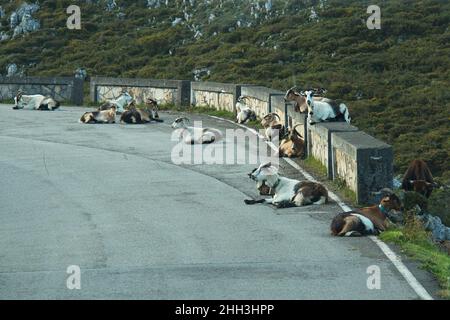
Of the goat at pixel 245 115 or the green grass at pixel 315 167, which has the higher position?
the goat at pixel 245 115

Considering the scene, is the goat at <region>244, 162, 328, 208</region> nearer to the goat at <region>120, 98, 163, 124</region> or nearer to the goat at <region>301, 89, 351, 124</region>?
the goat at <region>301, 89, 351, 124</region>

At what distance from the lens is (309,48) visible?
177 feet

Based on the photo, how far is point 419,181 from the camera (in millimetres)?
20766

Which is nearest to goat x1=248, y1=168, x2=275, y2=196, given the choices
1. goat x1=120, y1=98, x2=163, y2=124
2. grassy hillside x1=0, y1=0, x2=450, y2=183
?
goat x1=120, y1=98, x2=163, y2=124

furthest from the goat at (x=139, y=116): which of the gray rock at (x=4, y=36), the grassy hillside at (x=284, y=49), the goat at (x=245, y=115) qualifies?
the gray rock at (x=4, y=36)

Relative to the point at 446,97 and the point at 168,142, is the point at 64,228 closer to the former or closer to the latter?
the point at 168,142

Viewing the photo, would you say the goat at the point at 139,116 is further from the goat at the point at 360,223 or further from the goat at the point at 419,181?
the goat at the point at 360,223

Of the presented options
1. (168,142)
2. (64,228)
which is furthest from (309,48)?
(64,228)

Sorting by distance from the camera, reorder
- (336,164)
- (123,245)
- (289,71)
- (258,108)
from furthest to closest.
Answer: (289,71)
(258,108)
(336,164)
(123,245)

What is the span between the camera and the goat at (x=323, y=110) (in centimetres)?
2200

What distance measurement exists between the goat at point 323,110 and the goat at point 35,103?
1544 centimetres

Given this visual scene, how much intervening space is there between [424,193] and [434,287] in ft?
30.5

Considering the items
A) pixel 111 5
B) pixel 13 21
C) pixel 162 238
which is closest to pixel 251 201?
pixel 162 238

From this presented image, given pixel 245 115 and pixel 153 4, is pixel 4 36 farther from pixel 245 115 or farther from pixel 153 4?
pixel 245 115
